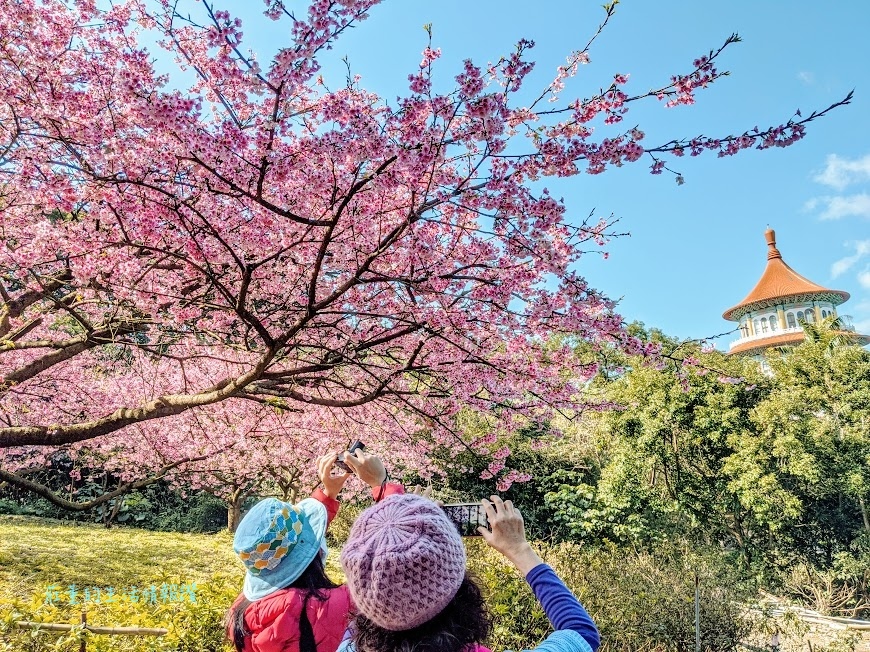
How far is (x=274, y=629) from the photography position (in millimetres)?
1316

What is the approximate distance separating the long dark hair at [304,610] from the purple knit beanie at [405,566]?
495 millimetres

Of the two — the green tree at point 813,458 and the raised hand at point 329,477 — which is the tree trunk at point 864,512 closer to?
the green tree at point 813,458

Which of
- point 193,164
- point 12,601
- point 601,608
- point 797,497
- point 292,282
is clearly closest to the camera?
point 193,164

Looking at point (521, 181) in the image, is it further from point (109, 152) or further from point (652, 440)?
point (652, 440)

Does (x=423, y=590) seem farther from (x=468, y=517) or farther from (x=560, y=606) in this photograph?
(x=468, y=517)

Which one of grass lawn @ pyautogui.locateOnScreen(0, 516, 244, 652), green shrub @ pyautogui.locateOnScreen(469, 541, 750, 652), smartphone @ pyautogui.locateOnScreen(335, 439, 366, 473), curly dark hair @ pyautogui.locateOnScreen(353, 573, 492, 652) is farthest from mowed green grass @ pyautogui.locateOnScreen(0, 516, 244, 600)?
curly dark hair @ pyautogui.locateOnScreen(353, 573, 492, 652)

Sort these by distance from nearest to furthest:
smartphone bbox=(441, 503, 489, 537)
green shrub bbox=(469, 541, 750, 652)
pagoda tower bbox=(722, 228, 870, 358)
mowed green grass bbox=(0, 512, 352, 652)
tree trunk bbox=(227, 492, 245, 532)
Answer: smartphone bbox=(441, 503, 489, 537)
mowed green grass bbox=(0, 512, 352, 652)
green shrub bbox=(469, 541, 750, 652)
tree trunk bbox=(227, 492, 245, 532)
pagoda tower bbox=(722, 228, 870, 358)

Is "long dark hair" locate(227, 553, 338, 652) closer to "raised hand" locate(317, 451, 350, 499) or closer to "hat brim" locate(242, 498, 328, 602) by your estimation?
"hat brim" locate(242, 498, 328, 602)

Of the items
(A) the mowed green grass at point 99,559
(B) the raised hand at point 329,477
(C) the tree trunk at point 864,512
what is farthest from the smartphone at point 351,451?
(C) the tree trunk at point 864,512

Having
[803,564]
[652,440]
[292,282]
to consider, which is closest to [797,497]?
[803,564]

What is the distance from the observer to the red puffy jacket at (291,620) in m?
1.31

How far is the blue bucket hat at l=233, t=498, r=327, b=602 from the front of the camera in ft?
4.51

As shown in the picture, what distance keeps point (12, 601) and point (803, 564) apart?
12.5 meters

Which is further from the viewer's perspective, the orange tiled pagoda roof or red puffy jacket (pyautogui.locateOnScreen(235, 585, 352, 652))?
the orange tiled pagoda roof
